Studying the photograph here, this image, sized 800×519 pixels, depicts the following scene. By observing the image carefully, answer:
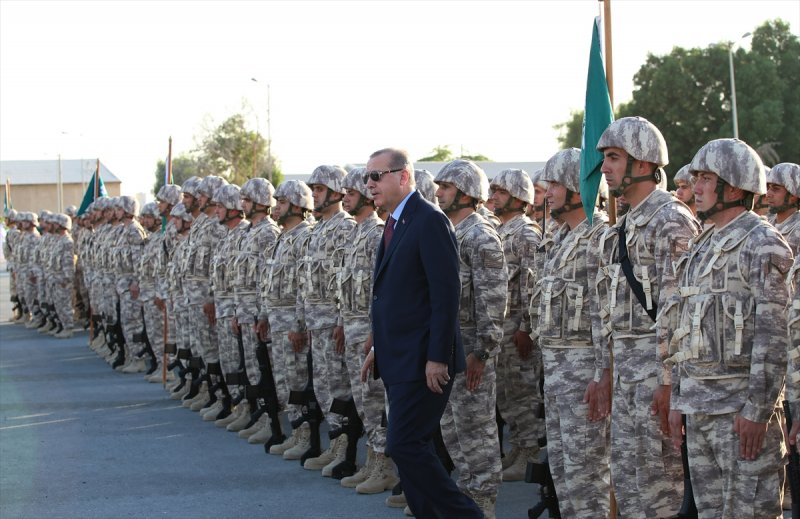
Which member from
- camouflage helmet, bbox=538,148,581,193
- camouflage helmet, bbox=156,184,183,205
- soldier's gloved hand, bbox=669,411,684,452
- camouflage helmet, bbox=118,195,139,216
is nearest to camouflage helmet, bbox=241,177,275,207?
camouflage helmet, bbox=156,184,183,205

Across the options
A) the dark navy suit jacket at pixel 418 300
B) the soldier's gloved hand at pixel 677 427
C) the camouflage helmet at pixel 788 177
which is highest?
the camouflage helmet at pixel 788 177

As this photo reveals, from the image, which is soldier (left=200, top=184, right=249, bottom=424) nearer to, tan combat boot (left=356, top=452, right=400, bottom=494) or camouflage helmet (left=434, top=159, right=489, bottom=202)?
tan combat boot (left=356, top=452, right=400, bottom=494)

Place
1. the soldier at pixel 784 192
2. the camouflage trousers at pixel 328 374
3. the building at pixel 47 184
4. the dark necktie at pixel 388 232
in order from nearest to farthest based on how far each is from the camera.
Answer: the dark necktie at pixel 388 232
the soldier at pixel 784 192
the camouflage trousers at pixel 328 374
the building at pixel 47 184

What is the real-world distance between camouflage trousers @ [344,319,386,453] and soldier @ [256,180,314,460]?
1.29 m

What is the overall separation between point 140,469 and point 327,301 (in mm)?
2273

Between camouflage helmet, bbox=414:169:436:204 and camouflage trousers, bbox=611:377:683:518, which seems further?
camouflage helmet, bbox=414:169:436:204

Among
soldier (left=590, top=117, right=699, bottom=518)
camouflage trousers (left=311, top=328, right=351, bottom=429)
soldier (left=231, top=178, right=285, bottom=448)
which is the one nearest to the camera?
soldier (left=590, top=117, right=699, bottom=518)

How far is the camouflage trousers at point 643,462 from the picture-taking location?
607 cm

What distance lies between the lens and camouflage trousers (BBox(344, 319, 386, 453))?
9.12 metres

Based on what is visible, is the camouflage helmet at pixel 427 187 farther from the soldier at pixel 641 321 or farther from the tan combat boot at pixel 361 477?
the soldier at pixel 641 321

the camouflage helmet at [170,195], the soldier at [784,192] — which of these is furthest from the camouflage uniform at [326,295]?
the camouflage helmet at [170,195]

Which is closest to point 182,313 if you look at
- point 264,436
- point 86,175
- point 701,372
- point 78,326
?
point 264,436

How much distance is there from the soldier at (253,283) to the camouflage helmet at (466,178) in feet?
12.0

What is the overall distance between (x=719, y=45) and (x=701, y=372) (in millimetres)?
45537
